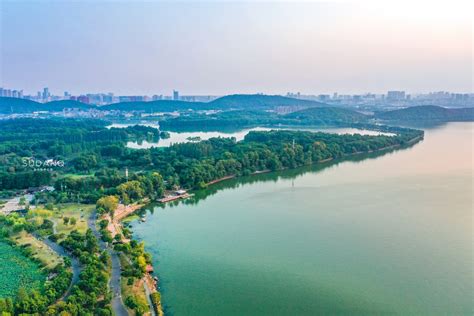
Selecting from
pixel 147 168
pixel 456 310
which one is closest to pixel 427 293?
pixel 456 310

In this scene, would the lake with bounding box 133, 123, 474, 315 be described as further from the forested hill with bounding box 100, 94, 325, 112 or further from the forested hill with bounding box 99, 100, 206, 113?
the forested hill with bounding box 100, 94, 325, 112

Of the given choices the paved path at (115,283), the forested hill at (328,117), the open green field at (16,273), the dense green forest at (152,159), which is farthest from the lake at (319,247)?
the forested hill at (328,117)

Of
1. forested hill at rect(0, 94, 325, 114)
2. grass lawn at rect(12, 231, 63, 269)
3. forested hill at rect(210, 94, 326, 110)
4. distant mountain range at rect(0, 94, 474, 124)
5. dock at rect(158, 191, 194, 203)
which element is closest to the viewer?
grass lawn at rect(12, 231, 63, 269)

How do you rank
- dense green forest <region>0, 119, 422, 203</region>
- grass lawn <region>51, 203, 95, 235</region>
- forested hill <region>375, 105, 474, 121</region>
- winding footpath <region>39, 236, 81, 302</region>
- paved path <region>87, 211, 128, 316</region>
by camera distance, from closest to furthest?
paved path <region>87, 211, 128, 316</region> < winding footpath <region>39, 236, 81, 302</region> < grass lawn <region>51, 203, 95, 235</region> < dense green forest <region>0, 119, 422, 203</region> < forested hill <region>375, 105, 474, 121</region>

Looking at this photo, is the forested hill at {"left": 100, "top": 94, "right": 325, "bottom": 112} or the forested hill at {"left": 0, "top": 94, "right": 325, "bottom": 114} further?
the forested hill at {"left": 100, "top": 94, "right": 325, "bottom": 112}

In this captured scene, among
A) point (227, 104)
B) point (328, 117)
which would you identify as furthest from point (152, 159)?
point (227, 104)

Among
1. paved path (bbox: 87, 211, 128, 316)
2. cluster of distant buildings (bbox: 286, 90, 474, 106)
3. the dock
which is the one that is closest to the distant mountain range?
cluster of distant buildings (bbox: 286, 90, 474, 106)

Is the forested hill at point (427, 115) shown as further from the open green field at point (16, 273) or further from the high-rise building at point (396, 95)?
the open green field at point (16, 273)
